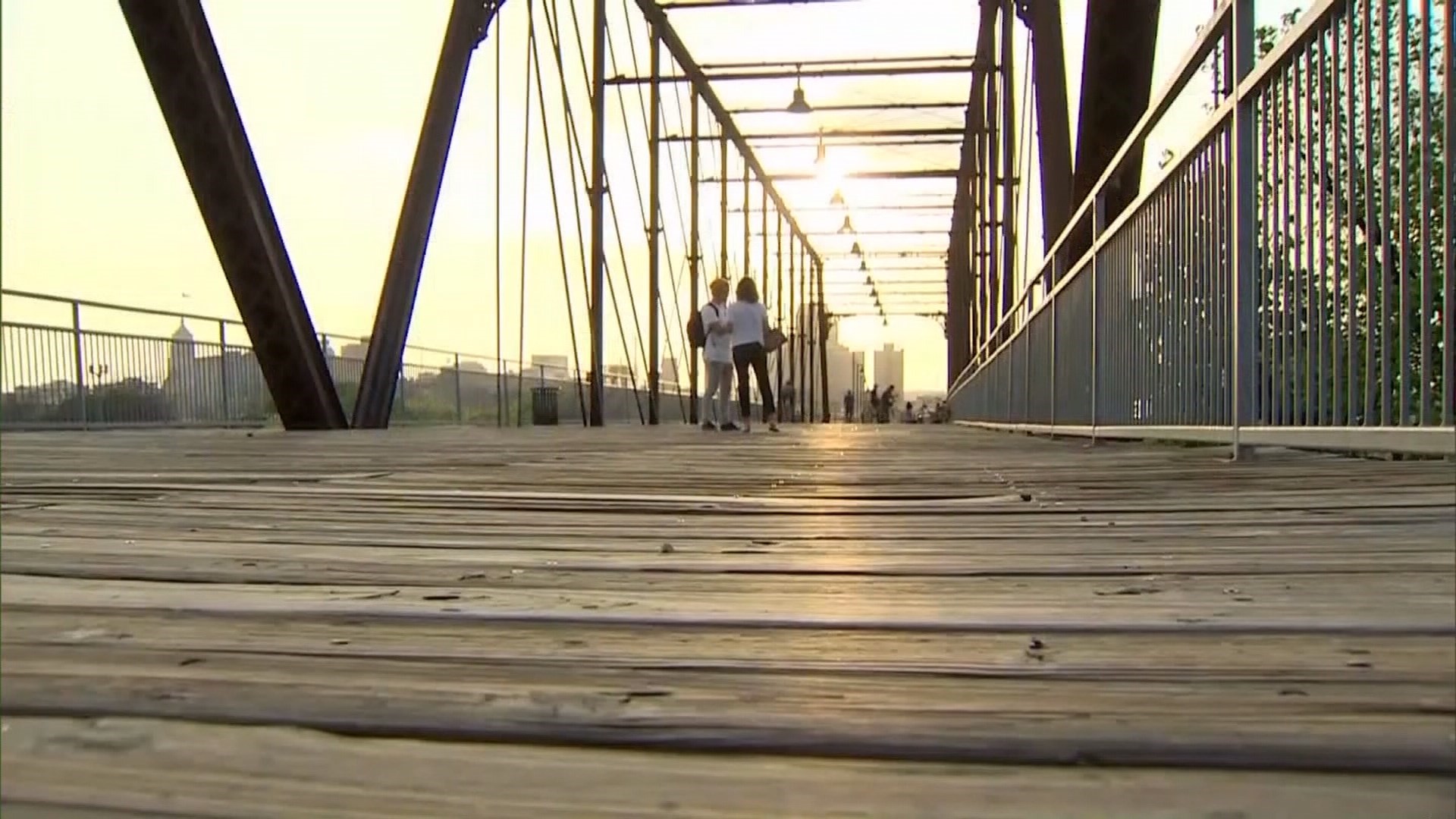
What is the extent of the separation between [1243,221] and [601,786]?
2552 millimetres

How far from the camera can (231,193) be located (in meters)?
5.29

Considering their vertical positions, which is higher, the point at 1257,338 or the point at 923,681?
the point at 1257,338

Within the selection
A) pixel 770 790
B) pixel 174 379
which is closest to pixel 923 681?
pixel 770 790

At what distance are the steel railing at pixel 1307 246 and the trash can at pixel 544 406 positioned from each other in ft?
37.3

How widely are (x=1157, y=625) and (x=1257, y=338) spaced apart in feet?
6.58

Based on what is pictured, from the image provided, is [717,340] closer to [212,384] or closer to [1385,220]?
[212,384]

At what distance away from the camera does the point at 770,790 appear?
27.0 inches

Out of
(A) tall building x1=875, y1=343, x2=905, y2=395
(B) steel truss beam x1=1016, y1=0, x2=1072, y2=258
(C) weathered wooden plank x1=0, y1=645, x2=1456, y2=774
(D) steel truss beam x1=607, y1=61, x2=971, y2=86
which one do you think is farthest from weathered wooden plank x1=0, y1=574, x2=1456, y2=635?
(A) tall building x1=875, y1=343, x2=905, y2=395

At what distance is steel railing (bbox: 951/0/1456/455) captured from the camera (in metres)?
1.94

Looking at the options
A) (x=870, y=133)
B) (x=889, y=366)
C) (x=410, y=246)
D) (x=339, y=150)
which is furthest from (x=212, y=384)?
(x=889, y=366)

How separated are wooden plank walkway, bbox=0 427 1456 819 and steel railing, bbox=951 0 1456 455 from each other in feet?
1.29

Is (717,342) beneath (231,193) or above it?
beneath

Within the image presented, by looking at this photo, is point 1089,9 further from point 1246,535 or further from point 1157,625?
point 1157,625

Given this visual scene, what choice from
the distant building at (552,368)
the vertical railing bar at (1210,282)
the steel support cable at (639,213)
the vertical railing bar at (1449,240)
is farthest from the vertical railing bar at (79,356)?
the vertical railing bar at (1449,240)
